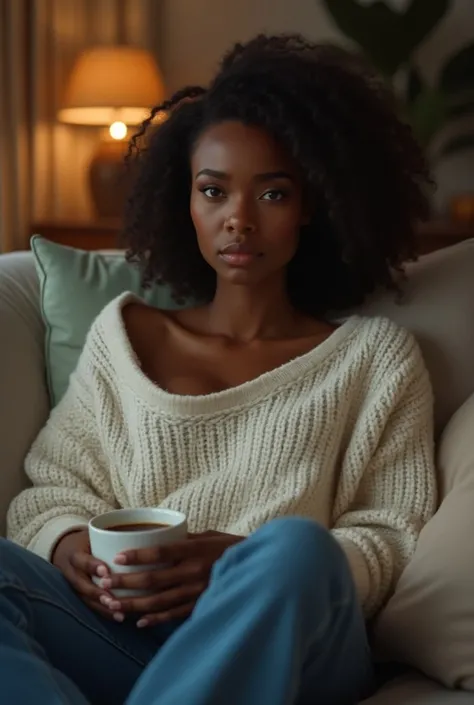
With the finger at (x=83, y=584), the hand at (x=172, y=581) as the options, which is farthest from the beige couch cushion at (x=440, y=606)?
the finger at (x=83, y=584)

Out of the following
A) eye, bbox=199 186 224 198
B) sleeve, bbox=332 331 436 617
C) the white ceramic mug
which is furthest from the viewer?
eye, bbox=199 186 224 198

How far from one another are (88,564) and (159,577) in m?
0.10

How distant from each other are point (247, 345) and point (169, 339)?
0.11 metres

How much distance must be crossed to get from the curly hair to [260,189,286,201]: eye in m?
0.04

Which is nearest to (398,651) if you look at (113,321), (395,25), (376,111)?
(113,321)

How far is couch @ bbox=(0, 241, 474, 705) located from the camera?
1536 millimetres

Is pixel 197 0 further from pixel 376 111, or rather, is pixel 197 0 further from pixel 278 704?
pixel 278 704

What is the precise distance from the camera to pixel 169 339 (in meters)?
1.58

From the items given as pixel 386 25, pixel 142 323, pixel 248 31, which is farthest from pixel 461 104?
pixel 142 323

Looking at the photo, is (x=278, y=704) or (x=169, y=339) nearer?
(x=278, y=704)

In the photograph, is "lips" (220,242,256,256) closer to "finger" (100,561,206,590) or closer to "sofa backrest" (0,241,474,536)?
"sofa backrest" (0,241,474,536)

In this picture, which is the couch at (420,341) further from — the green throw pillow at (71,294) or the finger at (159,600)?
the finger at (159,600)

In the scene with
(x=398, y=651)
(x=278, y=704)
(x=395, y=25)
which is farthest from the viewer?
(x=395, y=25)

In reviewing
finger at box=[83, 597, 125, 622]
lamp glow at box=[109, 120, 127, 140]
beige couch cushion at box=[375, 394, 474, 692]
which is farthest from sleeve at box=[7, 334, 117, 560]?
lamp glow at box=[109, 120, 127, 140]
